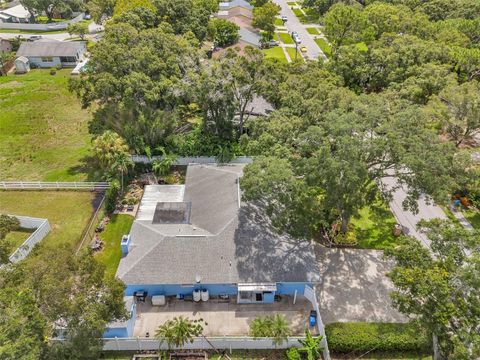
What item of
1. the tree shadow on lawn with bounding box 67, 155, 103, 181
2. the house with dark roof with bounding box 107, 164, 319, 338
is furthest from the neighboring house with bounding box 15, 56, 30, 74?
the house with dark roof with bounding box 107, 164, 319, 338

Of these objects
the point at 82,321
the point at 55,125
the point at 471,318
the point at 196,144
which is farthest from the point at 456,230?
the point at 55,125

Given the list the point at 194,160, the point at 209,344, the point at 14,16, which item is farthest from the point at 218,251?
the point at 14,16

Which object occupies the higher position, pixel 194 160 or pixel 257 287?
pixel 194 160

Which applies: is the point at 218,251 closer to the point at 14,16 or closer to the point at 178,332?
the point at 178,332

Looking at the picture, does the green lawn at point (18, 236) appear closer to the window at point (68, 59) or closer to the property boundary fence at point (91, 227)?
the property boundary fence at point (91, 227)

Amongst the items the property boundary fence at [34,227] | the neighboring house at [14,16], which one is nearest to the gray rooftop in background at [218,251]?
the property boundary fence at [34,227]

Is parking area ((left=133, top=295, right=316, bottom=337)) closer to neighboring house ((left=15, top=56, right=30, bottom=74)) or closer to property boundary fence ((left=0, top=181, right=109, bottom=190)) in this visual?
property boundary fence ((left=0, top=181, right=109, bottom=190))

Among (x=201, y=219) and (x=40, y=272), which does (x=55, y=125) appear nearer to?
(x=201, y=219)
